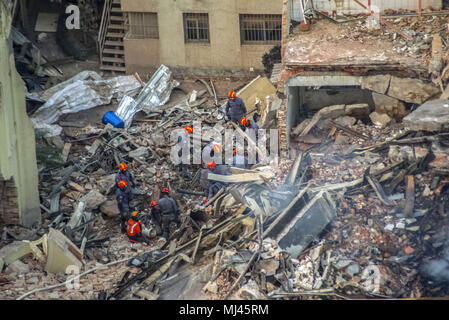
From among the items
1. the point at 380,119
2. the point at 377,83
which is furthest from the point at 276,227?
the point at 377,83

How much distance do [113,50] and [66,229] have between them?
9061 mm

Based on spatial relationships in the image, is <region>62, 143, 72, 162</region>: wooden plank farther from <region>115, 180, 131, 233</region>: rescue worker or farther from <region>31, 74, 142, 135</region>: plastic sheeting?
<region>115, 180, 131, 233</region>: rescue worker

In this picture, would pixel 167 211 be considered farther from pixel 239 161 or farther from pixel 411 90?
pixel 411 90

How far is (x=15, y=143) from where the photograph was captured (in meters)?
14.5

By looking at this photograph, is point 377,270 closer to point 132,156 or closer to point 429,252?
point 429,252

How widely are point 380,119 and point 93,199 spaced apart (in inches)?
271

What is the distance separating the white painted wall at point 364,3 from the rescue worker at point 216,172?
15.9ft

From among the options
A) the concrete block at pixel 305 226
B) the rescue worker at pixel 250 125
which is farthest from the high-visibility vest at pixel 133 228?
the rescue worker at pixel 250 125

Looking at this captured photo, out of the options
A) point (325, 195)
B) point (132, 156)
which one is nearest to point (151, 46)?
point (132, 156)

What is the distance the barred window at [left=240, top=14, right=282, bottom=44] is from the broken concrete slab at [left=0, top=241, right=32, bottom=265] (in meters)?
9.99

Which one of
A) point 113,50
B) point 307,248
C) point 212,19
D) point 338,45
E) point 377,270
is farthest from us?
point 113,50

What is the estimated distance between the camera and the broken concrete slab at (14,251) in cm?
1363

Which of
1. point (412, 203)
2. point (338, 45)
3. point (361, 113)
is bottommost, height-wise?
point (412, 203)

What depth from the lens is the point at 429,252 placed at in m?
12.2
